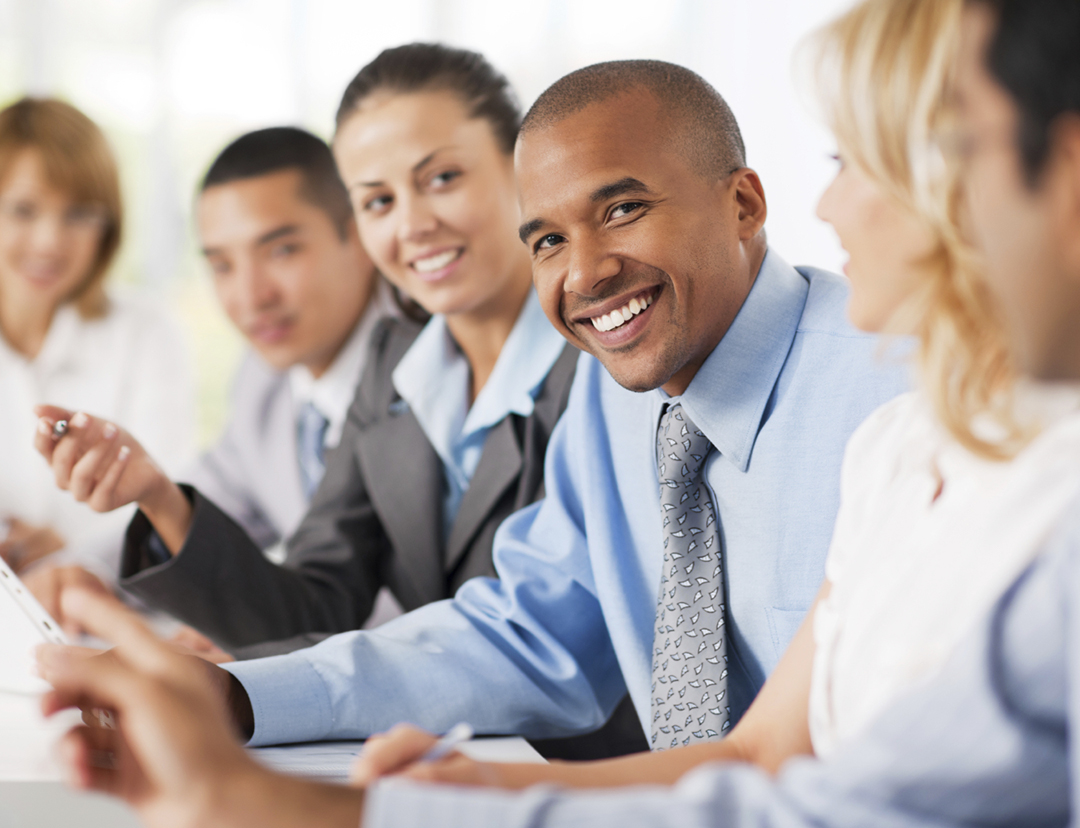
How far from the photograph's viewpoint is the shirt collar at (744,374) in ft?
3.31

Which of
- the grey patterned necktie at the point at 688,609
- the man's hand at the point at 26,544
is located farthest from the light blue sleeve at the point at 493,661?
the man's hand at the point at 26,544

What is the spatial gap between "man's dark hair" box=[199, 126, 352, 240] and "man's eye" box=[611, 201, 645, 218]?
107 cm

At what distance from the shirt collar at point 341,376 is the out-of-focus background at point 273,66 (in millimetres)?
1577

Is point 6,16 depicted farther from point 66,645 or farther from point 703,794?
point 703,794

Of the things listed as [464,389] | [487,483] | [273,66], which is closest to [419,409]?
[464,389]

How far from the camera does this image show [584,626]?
116 cm

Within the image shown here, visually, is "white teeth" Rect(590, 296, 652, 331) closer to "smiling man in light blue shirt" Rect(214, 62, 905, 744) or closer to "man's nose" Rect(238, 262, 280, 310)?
"smiling man in light blue shirt" Rect(214, 62, 905, 744)

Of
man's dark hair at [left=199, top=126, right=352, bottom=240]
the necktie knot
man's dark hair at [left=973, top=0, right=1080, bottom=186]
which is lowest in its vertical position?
the necktie knot

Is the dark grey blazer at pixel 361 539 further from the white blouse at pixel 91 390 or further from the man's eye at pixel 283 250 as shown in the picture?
the white blouse at pixel 91 390

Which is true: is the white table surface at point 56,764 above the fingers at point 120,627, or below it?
below

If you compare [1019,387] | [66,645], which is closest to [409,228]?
[66,645]

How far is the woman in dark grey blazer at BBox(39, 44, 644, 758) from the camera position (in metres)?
1.42

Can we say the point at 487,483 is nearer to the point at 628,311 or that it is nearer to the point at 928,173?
the point at 628,311

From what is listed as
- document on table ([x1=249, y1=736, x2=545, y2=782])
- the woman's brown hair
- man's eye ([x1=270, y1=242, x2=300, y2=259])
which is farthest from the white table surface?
the woman's brown hair
